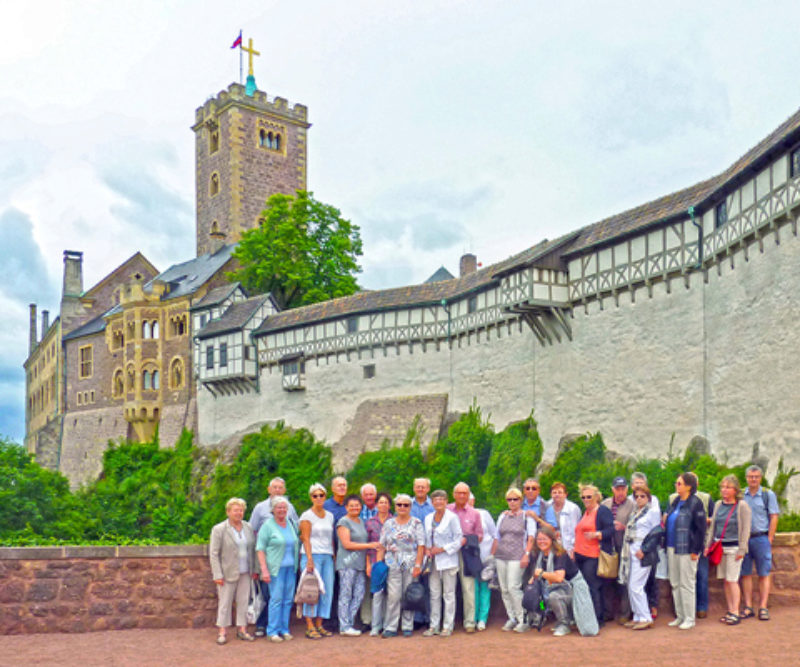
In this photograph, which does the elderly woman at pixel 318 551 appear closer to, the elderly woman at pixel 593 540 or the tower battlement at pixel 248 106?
the elderly woman at pixel 593 540

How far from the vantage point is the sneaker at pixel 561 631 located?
335 inches

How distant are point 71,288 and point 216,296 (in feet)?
52.2

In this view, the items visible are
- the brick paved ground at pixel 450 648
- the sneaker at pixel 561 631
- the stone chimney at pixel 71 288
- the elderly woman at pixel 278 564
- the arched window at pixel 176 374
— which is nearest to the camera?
the brick paved ground at pixel 450 648

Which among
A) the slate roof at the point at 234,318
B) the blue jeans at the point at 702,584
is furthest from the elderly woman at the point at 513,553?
the slate roof at the point at 234,318

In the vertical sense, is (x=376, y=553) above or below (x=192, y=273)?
below

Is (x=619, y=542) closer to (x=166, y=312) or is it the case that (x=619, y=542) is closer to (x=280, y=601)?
(x=280, y=601)

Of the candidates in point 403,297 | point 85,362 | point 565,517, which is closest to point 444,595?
point 565,517

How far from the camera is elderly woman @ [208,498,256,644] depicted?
28.5 ft

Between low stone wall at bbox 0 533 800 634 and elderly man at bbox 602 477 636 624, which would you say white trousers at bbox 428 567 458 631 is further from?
low stone wall at bbox 0 533 800 634

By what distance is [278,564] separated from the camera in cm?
879

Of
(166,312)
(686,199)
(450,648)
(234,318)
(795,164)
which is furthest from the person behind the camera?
(166,312)

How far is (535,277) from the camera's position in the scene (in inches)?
981

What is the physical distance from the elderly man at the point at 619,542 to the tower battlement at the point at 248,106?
148ft

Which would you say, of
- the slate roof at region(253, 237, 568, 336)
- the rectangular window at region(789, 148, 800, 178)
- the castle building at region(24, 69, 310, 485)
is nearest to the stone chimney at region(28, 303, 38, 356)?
the castle building at region(24, 69, 310, 485)
